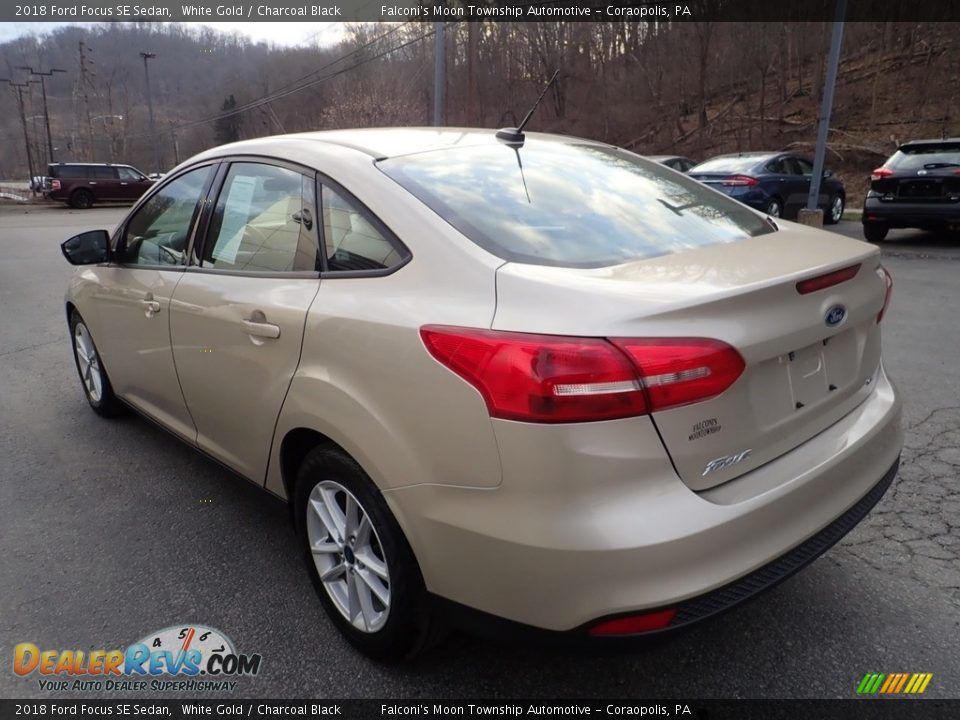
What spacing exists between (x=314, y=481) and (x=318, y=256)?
755 mm

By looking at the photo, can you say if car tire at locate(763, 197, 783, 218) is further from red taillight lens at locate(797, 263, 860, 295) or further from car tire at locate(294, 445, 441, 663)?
car tire at locate(294, 445, 441, 663)

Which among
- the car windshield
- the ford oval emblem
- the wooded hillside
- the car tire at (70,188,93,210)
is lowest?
the car tire at (70,188,93,210)

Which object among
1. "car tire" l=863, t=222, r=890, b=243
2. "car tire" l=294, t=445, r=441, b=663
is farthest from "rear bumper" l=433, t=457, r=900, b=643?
"car tire" l=863, t=222, r=890, b=243

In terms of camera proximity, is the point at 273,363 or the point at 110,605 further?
the point at 110,605

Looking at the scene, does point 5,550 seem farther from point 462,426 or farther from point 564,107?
point 564,107

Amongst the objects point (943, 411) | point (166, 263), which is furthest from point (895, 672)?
point (166, 263)

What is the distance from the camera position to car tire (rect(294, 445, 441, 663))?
1992 mm

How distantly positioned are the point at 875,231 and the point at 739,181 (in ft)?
7.92

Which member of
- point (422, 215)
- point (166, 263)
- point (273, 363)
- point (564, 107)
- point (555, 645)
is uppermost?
point (564, 107)

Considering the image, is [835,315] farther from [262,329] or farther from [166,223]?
[166,223]

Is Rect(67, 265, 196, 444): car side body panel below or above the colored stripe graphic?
above

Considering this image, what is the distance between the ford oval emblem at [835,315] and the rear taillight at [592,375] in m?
0.47

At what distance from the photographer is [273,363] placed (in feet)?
7.76

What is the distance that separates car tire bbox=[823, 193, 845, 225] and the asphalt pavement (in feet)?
40.3
